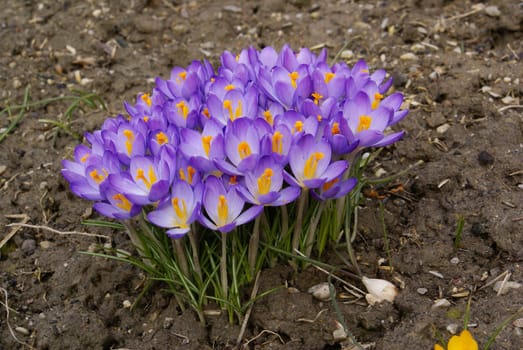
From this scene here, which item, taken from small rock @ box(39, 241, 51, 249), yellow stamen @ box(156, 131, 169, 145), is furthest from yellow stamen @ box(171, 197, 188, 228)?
small rock @ box(39, 241, 51, 249)

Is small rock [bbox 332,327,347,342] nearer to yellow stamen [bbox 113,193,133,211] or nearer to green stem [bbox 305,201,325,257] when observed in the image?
green stem [bbox 305,201,325,257]

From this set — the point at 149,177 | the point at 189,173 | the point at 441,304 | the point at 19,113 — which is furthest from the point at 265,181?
the point at 19,113

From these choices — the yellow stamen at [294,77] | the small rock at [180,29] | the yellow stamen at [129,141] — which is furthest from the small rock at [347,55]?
the yellow stamen at [129,141]

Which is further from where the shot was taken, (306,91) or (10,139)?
(10,139)

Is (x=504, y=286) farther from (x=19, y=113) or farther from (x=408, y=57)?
(x=19, y=113)

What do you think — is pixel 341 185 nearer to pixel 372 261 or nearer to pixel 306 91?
pixel 306 91

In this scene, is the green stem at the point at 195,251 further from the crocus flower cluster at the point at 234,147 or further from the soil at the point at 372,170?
the soil at the point at 372,170

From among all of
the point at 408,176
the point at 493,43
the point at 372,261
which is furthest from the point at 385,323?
the point at 493,43
